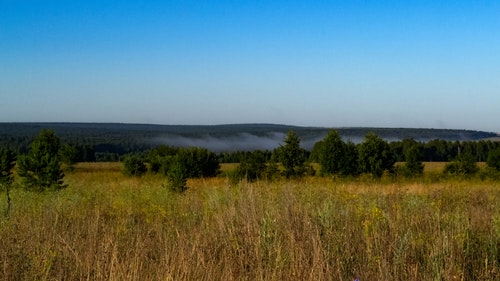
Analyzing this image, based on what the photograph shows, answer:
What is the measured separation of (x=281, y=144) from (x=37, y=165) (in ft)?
55.2

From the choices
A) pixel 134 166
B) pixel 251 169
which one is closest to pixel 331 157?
pixel 251 169

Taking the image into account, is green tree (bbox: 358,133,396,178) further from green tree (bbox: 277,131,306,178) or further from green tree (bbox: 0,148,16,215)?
green tree (bbox: 0,148,16,215)

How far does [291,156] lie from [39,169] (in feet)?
54.8

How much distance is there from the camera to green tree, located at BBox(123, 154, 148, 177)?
109 feet

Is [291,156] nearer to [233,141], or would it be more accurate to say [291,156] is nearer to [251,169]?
[251,169]

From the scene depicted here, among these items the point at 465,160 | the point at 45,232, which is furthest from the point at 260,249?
the point at 465,160

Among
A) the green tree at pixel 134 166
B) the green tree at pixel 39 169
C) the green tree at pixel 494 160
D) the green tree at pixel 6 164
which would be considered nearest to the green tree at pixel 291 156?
the green tree at pixel 134 166

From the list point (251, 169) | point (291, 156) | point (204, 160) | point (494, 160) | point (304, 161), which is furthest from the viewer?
point (204, 160)

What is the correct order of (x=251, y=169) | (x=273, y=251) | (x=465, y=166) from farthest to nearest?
(x=465, y=166), (x=251, y=169), (x=273, y=251)

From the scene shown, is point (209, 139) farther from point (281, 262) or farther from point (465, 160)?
point (281, 262)

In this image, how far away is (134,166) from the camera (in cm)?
3384

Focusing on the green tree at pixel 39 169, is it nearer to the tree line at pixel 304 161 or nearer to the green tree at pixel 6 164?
the tree line at pixel 304 161

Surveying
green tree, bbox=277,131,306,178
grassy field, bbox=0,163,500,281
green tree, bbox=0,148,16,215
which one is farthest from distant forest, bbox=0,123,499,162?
grassy field, bbox=0,163,500,281

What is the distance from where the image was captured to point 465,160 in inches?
1204
